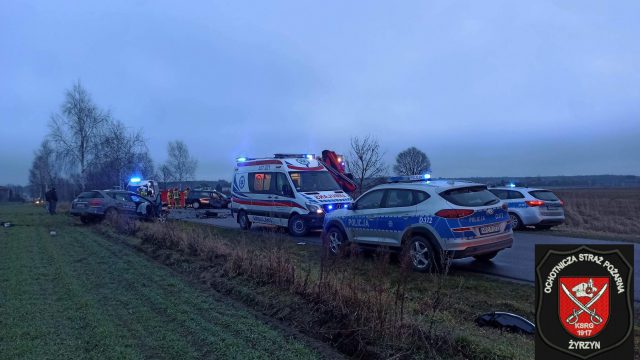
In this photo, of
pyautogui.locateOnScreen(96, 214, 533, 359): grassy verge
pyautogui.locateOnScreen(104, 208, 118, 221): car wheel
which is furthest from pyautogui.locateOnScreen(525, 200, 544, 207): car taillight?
pyautogui.locateOnScreen(104, 208, 118, 221): car wheel

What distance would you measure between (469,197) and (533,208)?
8788 mm

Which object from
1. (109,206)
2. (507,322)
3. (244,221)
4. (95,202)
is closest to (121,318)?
(507,322)

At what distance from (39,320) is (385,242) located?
5.93 m

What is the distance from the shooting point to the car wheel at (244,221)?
17.3 metres

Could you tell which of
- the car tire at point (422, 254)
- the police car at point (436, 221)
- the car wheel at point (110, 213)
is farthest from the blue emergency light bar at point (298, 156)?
the car tire at point (422, 254)

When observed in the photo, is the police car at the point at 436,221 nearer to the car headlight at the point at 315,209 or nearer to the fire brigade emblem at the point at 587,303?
the car headlight at the point at 315,209

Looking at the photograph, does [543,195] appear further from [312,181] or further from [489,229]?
[489,229]

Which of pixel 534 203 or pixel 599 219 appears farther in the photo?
pixel 599 219

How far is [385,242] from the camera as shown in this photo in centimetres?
936

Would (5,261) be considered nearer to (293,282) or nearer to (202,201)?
(293,282)

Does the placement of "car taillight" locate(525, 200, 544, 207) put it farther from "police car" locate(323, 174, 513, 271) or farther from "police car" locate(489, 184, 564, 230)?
"police car" locate(323, 174, 513, 271)

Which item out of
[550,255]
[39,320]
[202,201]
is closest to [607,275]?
[550,255]

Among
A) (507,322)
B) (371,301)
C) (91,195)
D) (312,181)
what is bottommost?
(507,322)

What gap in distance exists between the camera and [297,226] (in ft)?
49.2
